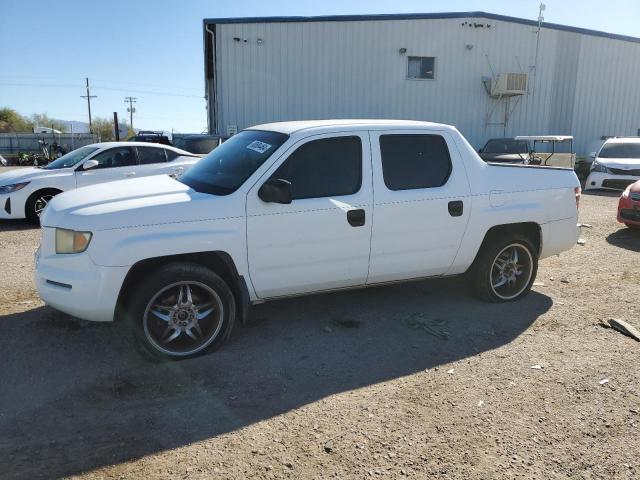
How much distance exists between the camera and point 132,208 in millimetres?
3670

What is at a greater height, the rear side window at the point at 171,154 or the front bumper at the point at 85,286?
the rear side window at the point at 171,154

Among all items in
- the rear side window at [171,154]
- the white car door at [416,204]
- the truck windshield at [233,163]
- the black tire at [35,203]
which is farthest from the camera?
the rear side window at [171,154]

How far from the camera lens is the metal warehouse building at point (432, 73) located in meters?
20.3

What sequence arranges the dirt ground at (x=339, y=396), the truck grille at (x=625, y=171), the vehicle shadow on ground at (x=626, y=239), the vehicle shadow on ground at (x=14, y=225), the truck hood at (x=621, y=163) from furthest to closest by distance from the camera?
the truck hood at (x=621, y=163), the truck grille at (x=625, y=171), the vehicle shadow on ground at (x=14, y=225), the vehicle shadow on ground at (x=626, y=239), the dirt ground at (x=339, y=396)

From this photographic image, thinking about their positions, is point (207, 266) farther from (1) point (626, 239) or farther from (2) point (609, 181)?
(2) point (609, 181)

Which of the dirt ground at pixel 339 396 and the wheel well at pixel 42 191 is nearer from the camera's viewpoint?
the dirt ground at pixel 339 396

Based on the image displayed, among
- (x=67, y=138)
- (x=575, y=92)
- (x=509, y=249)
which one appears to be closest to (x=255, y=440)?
(x=509, y=249)

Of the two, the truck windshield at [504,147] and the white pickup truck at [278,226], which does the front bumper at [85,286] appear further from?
the truck windshield at [504,147]

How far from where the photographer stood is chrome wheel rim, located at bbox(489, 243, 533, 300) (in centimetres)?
522

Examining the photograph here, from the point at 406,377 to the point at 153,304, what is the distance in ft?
6.36

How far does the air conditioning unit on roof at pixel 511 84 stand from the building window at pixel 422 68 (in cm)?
276

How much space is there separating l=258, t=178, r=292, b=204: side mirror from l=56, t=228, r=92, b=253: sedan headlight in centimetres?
127

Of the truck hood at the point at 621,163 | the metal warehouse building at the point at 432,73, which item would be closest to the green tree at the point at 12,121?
the metal warehouse building at the point at 432,73

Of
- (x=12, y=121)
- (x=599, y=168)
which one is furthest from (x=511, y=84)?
(x=12, y=121)
